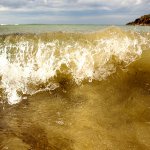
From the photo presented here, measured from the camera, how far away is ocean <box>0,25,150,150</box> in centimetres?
410

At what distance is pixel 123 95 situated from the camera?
19.0 ft

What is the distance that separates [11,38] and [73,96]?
580cm

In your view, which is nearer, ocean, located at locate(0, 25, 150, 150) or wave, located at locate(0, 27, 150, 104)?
ocean, located at locate(0, 25, 150, 150)

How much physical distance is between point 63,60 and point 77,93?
6.15ft

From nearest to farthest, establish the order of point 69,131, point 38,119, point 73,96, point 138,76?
point 69,131 < point 38,119 < point 73,96 < point 138,76

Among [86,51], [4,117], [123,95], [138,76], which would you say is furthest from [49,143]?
[86,51]

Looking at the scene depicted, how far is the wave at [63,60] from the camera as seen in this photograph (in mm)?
6457

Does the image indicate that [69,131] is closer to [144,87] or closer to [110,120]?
[110,120]

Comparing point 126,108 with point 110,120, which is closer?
point 110,120

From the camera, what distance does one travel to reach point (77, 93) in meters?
5.95

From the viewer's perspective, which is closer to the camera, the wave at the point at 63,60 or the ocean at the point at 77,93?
the ocean at the point at 77,93

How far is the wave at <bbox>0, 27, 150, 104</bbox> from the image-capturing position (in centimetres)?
646

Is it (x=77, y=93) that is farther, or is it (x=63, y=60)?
(x=63, y=60)

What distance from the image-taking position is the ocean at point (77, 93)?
13.4 ft
